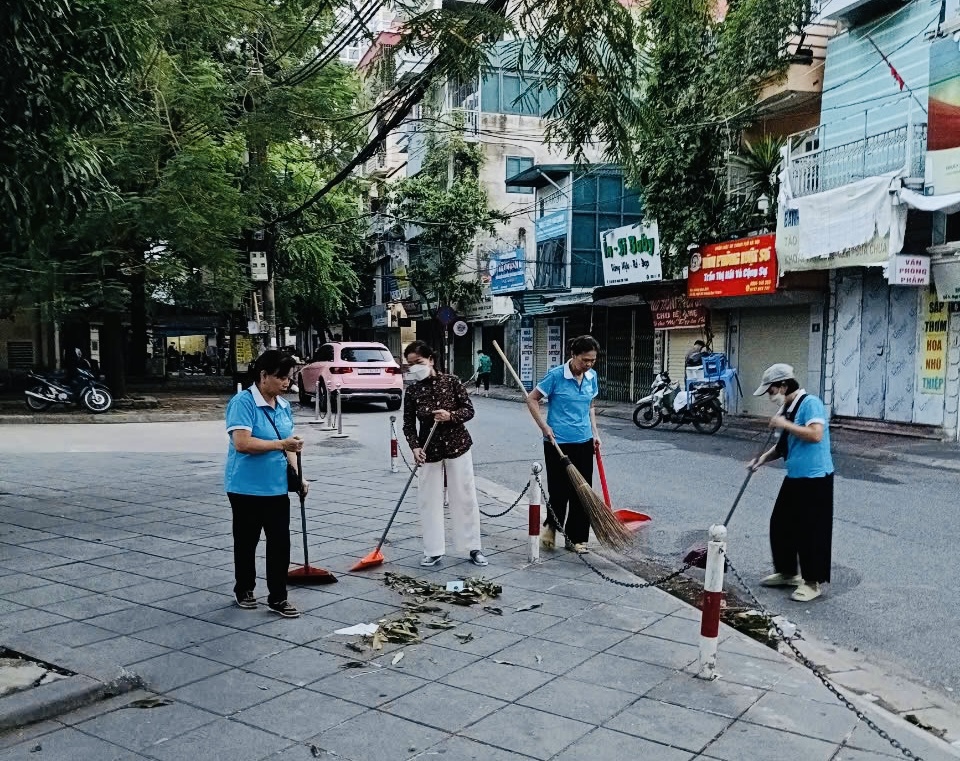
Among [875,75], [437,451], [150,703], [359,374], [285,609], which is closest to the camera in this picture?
[150,703]

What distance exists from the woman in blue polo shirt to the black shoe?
2294mm

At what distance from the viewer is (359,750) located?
325cm

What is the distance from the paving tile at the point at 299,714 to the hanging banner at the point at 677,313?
16816mm

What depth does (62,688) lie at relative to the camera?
3.72 meters

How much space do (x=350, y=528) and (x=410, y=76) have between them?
396 centimetres

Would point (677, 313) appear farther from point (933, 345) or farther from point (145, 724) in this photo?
point (145, 724)

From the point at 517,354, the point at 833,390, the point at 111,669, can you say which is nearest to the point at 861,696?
the point at 111,669

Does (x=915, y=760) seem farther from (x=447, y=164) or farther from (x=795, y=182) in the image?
(x=447, y=164)

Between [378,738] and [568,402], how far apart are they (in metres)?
3.50

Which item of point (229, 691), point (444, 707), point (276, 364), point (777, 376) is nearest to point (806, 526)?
point (777, 376)

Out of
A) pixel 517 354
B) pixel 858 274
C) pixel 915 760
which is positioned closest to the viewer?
pixel 915 760

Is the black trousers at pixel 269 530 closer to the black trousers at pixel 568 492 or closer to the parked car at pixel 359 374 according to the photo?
the black trousers at pixel 568 492

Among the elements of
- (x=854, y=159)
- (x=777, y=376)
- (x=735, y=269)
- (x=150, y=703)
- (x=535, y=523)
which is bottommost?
(x=150, y=703)

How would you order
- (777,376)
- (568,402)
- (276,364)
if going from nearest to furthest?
1. (276,364)
2. (777,376)
3. (568,402)
